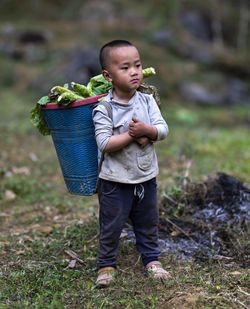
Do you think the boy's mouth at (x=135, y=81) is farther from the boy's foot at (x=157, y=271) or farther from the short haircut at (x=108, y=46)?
the boy's foot at (x=157, y=271)

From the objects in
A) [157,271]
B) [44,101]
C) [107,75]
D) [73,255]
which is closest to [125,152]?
[107,75]

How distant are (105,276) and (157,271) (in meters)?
0.32

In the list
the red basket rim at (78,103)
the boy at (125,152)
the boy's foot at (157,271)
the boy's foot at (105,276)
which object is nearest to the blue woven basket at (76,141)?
the red basket rim at (78,103)

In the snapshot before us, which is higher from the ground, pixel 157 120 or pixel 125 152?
pixel 157 120

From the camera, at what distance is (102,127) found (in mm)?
3502

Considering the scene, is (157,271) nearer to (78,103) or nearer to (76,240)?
(76,240)

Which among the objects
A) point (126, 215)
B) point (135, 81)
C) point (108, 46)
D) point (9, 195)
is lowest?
point (9, 195)

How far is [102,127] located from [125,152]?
0.21 metres

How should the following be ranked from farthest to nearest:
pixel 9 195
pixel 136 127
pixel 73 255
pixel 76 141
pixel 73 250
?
pixel 9 195
pixel 73 250
pixel 73 255
pixel 76 141
pixel 136 127

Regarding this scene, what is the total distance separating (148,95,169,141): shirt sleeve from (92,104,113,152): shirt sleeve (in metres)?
0.27

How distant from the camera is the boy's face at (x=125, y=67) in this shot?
11.5ft

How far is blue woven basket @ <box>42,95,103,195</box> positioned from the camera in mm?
3627

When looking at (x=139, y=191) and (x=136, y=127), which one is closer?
(x=136, y=127)

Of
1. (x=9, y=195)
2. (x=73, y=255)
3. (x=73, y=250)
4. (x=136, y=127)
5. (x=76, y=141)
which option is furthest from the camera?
(x=9, y=195)
